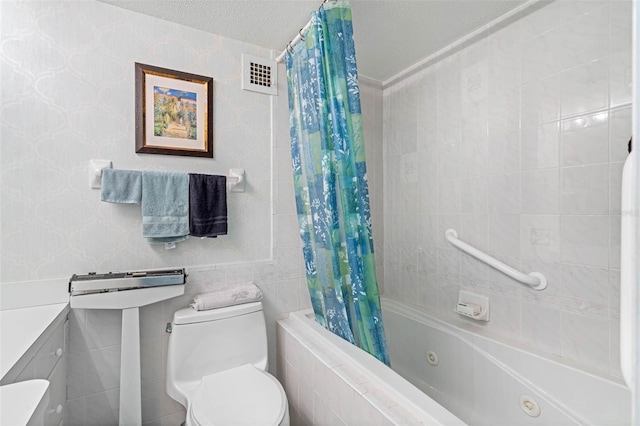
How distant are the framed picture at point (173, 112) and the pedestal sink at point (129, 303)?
62 centimetres

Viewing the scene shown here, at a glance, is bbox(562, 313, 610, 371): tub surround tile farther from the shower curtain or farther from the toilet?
the toilet

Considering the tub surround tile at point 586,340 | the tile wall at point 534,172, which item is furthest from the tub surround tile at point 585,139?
the tub surround tile at point 586,340

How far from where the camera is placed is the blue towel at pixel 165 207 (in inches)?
58.3

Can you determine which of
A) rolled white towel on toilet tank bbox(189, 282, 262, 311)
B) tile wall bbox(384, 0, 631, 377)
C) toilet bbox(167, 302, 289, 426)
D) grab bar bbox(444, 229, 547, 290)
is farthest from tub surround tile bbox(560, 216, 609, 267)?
rolled white towel on toilet tank bbox(189, 282, 262, 311)

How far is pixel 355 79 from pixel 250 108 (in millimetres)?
717

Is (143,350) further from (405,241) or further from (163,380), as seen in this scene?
(405,241)

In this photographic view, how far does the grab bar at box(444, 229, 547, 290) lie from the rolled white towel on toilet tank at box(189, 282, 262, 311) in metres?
1.15

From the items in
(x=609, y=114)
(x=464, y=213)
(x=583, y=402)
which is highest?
(x=609, y=114)

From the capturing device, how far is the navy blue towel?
1.58 m

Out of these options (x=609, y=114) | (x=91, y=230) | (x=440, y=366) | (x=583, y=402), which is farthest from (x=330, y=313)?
(x=609, y=114)

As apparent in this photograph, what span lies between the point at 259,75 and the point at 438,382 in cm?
206

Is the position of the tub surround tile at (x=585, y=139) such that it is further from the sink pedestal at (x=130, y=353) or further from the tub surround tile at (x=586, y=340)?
the sink pedestal at (x=130, y=353)

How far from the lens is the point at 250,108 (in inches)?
72.1

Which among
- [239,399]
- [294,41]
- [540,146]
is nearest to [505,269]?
[540,146]
